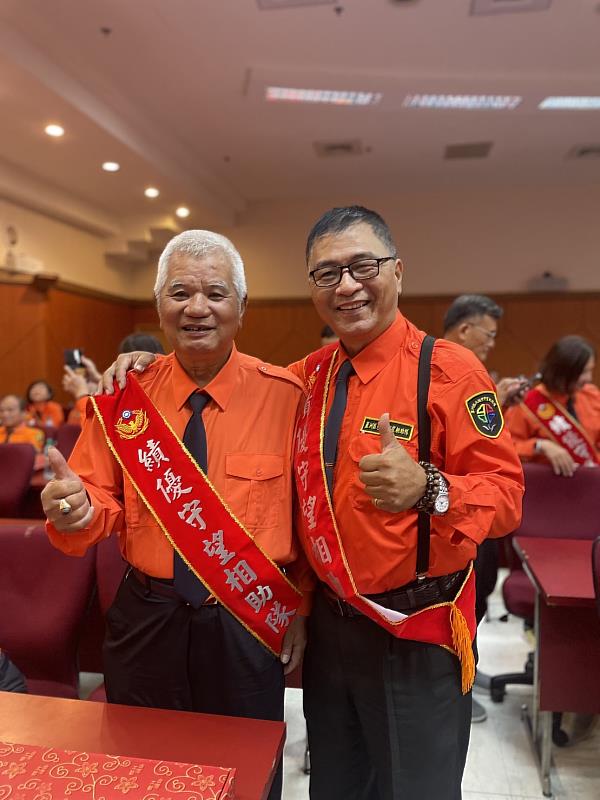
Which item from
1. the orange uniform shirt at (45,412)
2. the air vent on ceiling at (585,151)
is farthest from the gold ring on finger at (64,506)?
the air vent on ceiling at (585,151)

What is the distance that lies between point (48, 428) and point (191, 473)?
4.75 metres

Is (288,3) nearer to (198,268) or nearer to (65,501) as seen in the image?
(198,268)

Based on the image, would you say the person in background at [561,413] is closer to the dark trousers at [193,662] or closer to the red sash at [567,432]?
the red sash at [567,432]

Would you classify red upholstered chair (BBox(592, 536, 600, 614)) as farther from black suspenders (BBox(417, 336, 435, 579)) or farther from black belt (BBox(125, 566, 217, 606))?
black belt (BBox(125, 566, 217, 606))

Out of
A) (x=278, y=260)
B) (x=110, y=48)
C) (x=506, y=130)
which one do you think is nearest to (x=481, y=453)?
(x=110, y=48)

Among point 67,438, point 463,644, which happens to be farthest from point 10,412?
point 463,644

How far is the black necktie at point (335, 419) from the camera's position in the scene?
3.80ft

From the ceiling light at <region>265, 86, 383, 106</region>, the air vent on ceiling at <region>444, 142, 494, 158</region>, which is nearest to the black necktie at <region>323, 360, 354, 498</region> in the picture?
the ceiling light at <region>265, 86, 383, 106</region>

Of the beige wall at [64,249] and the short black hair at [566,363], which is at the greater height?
the beige wall at [64,249]

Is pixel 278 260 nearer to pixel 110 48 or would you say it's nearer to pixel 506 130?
pixel 506 130

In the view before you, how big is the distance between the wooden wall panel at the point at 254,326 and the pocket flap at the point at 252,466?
5.77 meters

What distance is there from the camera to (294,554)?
129cm

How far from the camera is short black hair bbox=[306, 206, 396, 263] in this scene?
46.0 inches

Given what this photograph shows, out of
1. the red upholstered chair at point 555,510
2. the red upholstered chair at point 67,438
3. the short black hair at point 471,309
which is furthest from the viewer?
the red upholstered chair at point 67,438
